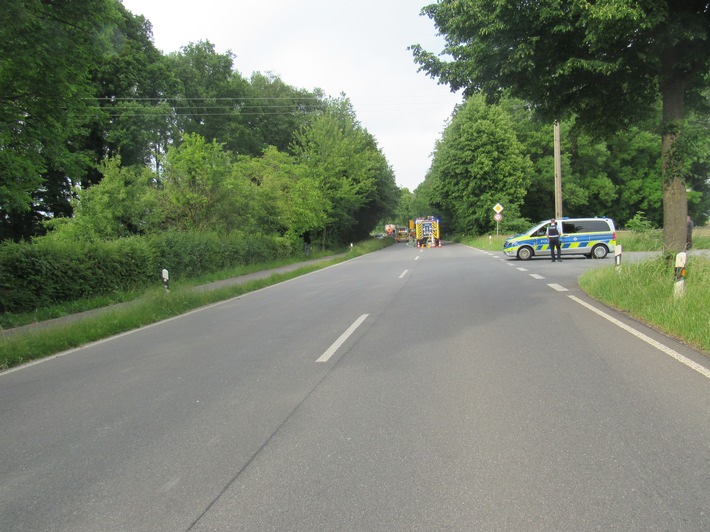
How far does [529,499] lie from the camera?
2805 mm

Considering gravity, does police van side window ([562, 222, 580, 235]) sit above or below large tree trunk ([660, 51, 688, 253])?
below

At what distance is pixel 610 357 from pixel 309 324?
4.80 m

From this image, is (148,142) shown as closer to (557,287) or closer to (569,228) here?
(569,228)

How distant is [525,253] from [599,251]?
3.18m

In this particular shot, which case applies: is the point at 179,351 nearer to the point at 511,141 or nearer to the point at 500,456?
the point at 500,456

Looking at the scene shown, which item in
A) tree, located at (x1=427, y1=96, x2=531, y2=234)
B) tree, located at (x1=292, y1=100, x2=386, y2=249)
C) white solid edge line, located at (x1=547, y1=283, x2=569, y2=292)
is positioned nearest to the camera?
white solid edge line, located at (x1=547, y1=283, x2=569, y2=292)

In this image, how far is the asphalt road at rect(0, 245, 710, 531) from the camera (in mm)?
2775

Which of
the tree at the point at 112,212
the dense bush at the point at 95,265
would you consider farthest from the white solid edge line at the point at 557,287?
the tree at the point at 112,212

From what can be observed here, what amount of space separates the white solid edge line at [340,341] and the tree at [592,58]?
5062 mm

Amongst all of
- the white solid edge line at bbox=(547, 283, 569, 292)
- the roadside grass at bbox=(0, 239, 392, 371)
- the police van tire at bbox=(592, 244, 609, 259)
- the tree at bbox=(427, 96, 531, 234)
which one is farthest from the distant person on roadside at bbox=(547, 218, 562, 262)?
the tree at bbox=(427, 96, 531, 234)

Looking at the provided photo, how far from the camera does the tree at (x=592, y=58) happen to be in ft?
25.0

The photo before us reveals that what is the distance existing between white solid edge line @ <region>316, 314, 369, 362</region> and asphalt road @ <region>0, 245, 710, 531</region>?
0.06 m

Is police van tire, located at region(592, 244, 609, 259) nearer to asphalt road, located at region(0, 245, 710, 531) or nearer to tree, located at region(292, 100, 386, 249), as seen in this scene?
asphalt road, located at region(0, 245, 710, 531)

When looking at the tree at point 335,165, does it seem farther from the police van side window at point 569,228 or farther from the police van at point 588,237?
the police van at point 588,237
